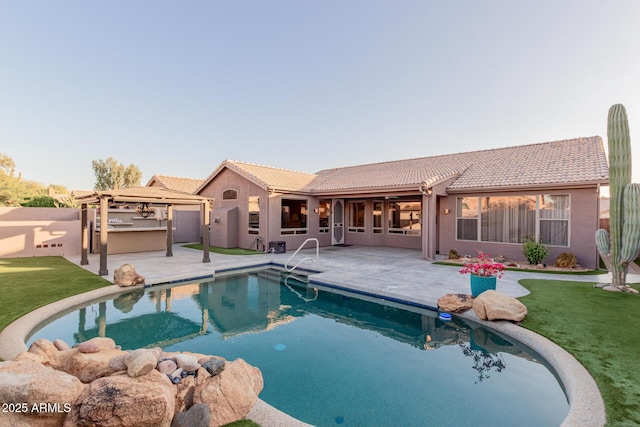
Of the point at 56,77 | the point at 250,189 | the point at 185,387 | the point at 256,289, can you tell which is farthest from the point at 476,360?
the point at 56,77

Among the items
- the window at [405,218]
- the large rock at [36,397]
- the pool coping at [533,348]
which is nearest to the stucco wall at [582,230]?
the window at [405,218]

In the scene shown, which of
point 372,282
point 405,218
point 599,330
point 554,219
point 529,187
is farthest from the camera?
point 405,218

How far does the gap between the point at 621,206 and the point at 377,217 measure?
37.4 ft

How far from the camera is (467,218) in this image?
13609mm

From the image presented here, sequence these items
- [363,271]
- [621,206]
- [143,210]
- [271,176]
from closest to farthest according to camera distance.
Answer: [621,206] → [363,271] → [143,210] → [271,176]

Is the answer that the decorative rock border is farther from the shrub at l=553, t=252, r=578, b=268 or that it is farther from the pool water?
the shrub at l=553, t=252, r=578, b=268

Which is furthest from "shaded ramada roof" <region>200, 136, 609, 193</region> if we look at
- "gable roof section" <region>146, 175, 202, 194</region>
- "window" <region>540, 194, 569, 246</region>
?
"gable roof section" <region>146, 175, 202, 194</region>

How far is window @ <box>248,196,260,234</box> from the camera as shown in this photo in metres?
16.0

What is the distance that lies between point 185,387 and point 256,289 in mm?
6359

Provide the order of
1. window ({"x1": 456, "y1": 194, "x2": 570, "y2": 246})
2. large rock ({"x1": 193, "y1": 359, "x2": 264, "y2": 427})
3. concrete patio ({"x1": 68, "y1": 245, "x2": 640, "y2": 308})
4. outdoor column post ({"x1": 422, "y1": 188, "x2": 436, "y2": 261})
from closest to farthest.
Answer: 1. large rock ({"x1": 193, "y1": 359, "x2": 264, "y2": 427})
2. concrete patio ({"x1": 68, "y1": 245, "x2": 640, "y2": 308})
3. window ({"x1": 456, "y1": 194, "x2": 570, "y2": 246})
4. outdoor column post ({"x1": 422, "y1": 188, "x2": 436, "y2": 261})

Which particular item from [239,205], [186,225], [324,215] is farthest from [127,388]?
[186,225]

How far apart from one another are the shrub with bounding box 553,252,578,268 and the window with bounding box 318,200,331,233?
1111 cm

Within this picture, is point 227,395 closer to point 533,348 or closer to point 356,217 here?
Result: point 533,348

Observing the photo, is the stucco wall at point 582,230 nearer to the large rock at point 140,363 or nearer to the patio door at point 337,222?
the patio door at point 337,222
